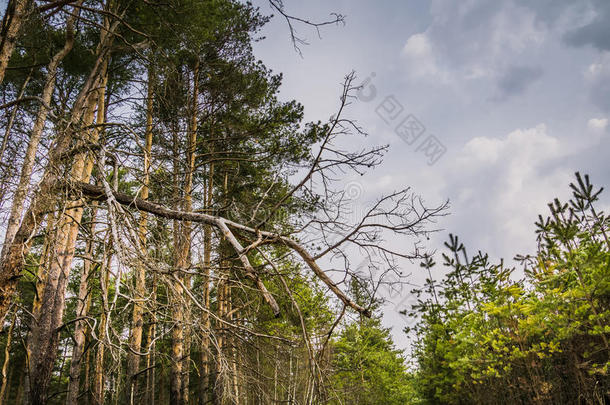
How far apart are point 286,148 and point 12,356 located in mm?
26345

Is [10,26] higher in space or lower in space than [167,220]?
higher

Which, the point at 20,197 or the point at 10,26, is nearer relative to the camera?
the point at 20,197

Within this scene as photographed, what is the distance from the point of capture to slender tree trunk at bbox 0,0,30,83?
3354 millimetres

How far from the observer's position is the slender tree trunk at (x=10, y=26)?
3354 mm

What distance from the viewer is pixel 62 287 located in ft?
13.9

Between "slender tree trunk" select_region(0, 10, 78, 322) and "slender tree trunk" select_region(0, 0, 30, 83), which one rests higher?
"slender tree trunk" select_region(0, 0, 30, 83)

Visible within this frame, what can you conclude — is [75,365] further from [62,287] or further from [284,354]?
[284,354]

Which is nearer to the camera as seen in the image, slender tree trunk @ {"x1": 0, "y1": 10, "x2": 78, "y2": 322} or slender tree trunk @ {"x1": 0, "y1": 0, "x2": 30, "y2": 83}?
slender tree trunk @ {"x1": 0, "y1": 10, "x2": 78, "y2": 322}

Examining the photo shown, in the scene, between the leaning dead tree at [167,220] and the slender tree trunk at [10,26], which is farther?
the slender tree trunk at [10,26]

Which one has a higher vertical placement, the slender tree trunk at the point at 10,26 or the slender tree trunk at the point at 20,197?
the slender tree trunk at the point at 10,26

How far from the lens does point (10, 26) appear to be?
3396 millimetres

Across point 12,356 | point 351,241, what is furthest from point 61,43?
point 12,356

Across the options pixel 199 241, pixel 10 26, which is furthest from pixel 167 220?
pixel 10 26

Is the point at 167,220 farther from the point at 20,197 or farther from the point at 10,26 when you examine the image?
the point at 10,26
